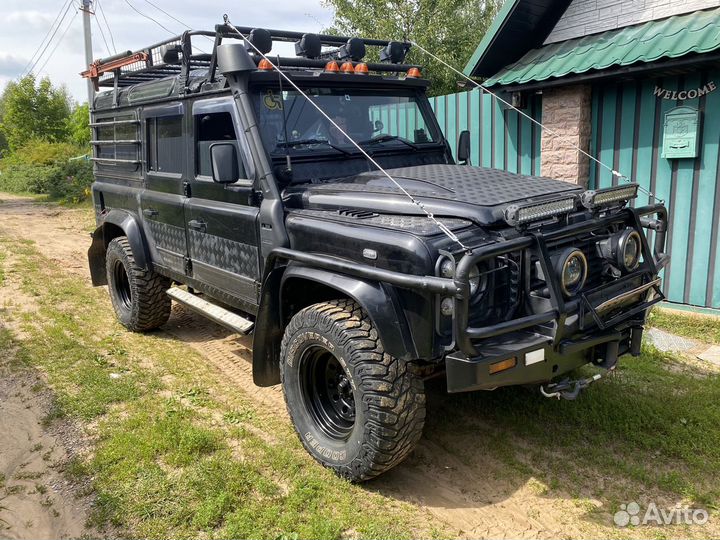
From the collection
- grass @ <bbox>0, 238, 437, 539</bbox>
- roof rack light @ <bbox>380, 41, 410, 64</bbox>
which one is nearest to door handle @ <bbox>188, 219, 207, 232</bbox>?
grass @ <bbox>0, 238, 437, 539</bbox>

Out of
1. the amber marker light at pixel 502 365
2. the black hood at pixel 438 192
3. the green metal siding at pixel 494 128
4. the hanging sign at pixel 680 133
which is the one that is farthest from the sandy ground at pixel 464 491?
the green metal siding at pixel 494 128

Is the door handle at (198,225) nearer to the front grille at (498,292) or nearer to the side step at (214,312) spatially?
the side step at (214,312)

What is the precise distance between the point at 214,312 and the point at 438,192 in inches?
85.4

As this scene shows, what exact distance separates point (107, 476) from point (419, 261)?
2246 mm

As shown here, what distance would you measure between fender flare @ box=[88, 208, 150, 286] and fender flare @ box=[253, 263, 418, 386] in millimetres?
2303

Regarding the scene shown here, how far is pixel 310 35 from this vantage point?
15.1ft

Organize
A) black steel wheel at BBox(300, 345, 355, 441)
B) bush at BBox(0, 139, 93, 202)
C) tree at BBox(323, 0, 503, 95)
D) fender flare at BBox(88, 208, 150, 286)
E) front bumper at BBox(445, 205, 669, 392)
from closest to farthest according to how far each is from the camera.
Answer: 1. front bumper at BBox(445, 205, 669, 392)
2. black steel wheel at BBox(300, 345, 355, 441)
3. fender flare at BBox(88, 208, 150, 286)
4. tree at BBox(323, 0, 503, 95)
5. bush at BBox(0, 139, 93, 202)

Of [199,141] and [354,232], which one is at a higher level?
[199,141]

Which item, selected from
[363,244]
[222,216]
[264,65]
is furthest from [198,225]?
[363,244]

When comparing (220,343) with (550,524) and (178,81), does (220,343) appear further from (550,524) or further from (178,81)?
(550,524)

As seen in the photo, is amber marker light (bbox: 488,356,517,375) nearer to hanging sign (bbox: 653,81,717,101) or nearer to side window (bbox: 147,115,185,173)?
side window (bbox: 147,115,185,173)

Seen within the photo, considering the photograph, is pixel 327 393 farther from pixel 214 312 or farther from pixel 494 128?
pixel 494 128

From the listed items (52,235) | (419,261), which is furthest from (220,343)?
(52,235)

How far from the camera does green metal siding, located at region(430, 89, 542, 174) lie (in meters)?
7.71
